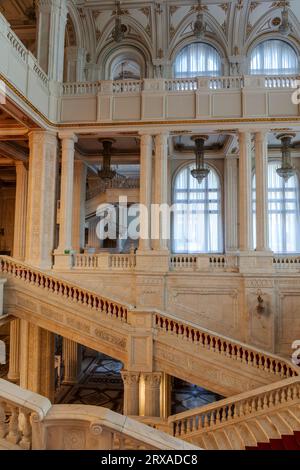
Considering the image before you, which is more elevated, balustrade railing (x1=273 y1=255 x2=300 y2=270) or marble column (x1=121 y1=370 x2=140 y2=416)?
balustrade railing (x1=273 y1=255 x2=300 y2=270)

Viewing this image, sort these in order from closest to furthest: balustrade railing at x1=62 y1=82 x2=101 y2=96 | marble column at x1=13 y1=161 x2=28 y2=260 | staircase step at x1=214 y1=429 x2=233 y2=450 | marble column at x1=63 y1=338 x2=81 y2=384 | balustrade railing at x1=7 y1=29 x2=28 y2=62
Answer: staircase step at x1=214 y1=429 x2=233 y2=450 → balustrade railing at x1=7 y1=29 x2=28 y2=62 → balustrade railing at x1=62 y1=82 x2=101 y2=96 → marble column at x1=63 y1=338 x2=81 y2=384 → marble column at x1=13 y1=161 x2=28 y2=260

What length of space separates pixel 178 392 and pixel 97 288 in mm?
5899

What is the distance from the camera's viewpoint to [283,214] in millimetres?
17438

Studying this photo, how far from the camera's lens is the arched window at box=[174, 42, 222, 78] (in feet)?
53.1

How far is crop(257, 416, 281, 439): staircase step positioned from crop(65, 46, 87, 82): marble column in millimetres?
13524

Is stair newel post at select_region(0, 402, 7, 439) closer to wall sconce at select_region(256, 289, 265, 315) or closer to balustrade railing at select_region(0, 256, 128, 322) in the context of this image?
balustrade railing at select_region(0, 256, 128, 322)

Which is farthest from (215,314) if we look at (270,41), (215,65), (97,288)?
(270,41)

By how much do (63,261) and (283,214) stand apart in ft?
35.2

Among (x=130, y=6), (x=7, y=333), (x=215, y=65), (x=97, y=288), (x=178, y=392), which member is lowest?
(x=178, y=392)

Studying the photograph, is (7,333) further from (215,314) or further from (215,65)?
(215,65)

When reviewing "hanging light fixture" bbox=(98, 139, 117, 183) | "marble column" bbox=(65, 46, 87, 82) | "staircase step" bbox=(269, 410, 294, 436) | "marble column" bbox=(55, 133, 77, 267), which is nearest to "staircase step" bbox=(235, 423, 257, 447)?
"staircase step" bbox=(269, 410, 294, 436)

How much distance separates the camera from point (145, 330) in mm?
9438

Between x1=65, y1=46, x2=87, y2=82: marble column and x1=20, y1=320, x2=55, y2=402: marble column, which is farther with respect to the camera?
x1=65, y1=46, x2=87, y2=82: marble column

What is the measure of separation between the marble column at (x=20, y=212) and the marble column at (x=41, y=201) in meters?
3.70
